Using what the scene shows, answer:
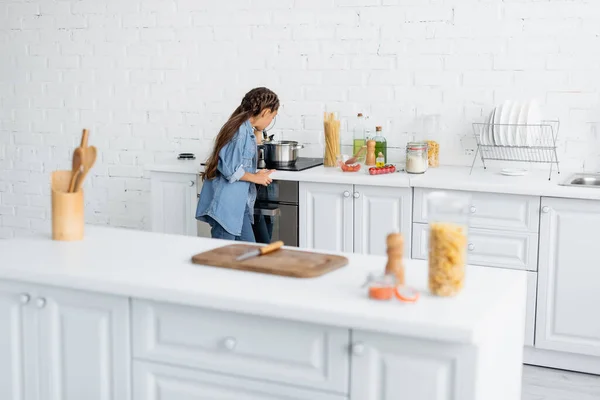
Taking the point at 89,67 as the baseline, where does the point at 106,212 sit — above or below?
below

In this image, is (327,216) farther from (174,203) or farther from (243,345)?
(243,345)

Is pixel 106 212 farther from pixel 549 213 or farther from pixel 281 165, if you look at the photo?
pixel 549 213

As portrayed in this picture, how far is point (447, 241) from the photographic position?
2230 millimetres

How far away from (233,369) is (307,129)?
10.2 ft

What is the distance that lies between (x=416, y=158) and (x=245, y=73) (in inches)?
58.0

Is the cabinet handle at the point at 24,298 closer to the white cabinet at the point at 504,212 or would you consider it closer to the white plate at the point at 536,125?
the white cabinet at the point at 504,212

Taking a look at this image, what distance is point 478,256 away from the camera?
4.40 metres

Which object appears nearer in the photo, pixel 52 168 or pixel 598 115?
pixel 598 115

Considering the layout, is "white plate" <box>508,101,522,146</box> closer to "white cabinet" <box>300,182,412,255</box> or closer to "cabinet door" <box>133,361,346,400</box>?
"white cabinet" <box>300,182,412,255</box>

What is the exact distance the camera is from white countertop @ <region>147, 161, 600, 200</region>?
163 inches

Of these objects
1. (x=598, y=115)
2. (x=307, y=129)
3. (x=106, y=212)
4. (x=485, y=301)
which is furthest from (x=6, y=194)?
(x=485, y=301)

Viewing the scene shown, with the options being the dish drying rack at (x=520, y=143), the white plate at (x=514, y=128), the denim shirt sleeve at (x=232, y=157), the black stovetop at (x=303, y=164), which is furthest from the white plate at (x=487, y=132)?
the denim shirt sleeve at (x=232, y=157)

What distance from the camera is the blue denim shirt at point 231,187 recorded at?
4488mm

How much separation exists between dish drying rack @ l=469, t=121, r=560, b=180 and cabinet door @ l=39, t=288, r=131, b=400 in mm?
2633
